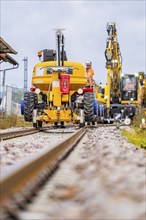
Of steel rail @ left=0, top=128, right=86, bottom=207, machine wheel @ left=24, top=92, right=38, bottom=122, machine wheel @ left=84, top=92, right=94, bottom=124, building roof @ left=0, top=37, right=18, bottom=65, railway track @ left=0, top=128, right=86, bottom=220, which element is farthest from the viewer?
building roof @ left=0, top=37, right=18, bottom=65

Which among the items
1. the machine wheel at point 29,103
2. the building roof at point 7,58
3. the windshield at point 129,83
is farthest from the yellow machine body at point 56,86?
the windshield at point 129,83

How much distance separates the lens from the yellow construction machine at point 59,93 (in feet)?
50.5

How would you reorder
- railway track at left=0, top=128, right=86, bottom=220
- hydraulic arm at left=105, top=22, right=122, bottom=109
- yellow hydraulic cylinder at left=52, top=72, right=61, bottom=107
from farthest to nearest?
hydraulic arm at left=105, top=22, right=122, bottom=109 < yellow hydraulic cylinder at left=52, top=72, right=61, bottom=107 < railway track at left=0, top=128, right=86, bottom=220

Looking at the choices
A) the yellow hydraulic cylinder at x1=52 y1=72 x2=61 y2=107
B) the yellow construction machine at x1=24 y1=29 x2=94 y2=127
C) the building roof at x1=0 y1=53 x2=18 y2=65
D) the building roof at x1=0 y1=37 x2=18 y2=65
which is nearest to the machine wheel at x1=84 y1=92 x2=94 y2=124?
the yellow construction machine at x1=24 y1=29 x2=94 y2=127

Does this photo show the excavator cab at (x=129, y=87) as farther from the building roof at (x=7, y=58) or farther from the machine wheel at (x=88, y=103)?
the machine wheel at (x=88, y=103)

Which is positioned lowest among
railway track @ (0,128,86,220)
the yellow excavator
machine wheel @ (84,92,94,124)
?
railway track @ (0,128,86,220)

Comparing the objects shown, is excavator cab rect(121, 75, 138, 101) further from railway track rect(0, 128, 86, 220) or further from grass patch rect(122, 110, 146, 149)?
railway track rect(0, 128, 86, 220)

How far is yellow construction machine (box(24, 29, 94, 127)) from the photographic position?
15406 mm

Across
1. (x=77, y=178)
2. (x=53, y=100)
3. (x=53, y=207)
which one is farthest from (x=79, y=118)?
(x=53, y=207)

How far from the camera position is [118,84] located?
96.8ft

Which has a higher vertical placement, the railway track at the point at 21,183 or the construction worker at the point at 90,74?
the construction worker at the point at 90,74

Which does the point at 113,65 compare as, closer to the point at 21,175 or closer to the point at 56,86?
the point at 56,86

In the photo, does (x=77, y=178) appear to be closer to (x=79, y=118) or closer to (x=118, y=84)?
(x=79, y=118)

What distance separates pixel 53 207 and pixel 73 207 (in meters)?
0.13
